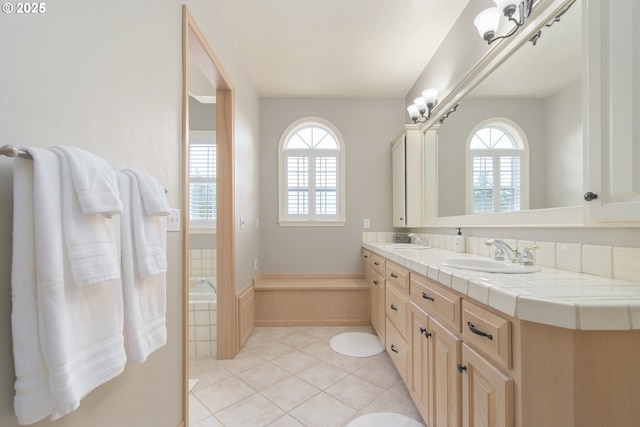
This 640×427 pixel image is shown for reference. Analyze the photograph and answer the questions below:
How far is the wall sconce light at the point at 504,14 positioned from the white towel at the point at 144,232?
1.84m

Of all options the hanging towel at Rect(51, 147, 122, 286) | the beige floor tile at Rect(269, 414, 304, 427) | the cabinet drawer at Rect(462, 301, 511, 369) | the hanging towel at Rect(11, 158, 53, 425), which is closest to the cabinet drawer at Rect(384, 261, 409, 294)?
the cabinet drawer at Rect(462, 301, 511, 369)

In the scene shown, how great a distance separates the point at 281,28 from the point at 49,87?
1915 mm

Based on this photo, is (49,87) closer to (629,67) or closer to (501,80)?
(629,67)

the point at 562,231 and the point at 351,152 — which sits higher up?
the point at 351,152

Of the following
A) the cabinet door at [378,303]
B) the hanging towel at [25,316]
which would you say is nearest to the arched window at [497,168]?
the cabinet door at [378,303]

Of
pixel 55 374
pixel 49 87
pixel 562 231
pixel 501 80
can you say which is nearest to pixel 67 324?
pixel 55 374

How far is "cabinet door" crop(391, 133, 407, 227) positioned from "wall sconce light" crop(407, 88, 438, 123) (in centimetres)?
24

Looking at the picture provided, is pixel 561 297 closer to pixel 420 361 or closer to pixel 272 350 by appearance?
pixel 420 361

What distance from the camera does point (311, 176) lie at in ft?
11.1

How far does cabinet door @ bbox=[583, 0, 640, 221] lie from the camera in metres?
0.76

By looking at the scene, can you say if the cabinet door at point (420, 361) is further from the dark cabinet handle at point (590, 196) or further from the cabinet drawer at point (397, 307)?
the dark cabinet handle at point (590, 196)

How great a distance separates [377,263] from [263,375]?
1331 mm

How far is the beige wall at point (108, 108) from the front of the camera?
2.04 ft

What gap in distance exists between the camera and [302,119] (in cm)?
333
